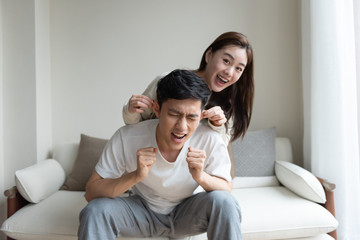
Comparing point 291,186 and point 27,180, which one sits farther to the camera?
point 291,186

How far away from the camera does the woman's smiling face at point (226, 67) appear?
72.6 inches

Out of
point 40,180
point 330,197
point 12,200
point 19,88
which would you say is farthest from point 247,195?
point 19,88

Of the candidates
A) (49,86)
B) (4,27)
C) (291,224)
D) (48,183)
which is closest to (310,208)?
(291,224)

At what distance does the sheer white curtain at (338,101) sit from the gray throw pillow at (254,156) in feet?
1.14

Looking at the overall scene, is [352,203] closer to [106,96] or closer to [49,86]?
[106,96]

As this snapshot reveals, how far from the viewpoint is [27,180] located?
2238mm

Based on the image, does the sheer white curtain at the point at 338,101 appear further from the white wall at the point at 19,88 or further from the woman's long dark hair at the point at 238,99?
the white wall at the point at 19,88

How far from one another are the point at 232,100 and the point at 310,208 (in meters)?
0.82

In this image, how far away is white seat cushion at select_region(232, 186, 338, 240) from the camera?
1.98 m

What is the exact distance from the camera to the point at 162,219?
1.77 metres

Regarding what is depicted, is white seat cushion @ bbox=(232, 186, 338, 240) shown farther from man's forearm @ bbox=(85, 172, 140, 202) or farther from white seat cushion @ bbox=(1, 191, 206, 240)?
man's forearm @ bbox=(85, 172, 140, 202)

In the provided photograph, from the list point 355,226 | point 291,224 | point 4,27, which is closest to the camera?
point 291,224

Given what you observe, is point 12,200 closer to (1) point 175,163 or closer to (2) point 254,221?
(1) point 175,163

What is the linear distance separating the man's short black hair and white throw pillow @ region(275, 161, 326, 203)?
1046mm
